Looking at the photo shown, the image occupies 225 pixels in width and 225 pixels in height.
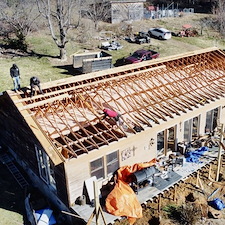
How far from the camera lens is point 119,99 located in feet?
61.9

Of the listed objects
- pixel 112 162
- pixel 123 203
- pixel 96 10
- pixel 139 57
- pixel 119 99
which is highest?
pixel 96 10

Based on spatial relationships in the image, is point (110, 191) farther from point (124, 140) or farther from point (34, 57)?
point (34, 57)

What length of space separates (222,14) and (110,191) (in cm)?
4783

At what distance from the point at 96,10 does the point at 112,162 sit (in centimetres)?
4241

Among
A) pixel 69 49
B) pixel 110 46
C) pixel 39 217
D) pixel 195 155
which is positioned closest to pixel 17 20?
pixel 69 49

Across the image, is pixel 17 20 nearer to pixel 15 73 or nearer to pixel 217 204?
pixel 15 73

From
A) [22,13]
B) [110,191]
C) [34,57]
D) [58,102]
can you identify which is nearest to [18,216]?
[110,191]

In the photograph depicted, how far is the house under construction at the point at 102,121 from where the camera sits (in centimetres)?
1473

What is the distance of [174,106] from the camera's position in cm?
1856

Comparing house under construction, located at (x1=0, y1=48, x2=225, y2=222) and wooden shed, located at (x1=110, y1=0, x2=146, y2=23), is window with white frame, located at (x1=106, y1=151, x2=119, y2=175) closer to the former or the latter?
house under construction, located at (x1=0, y1=48, x2=225, y2=222)

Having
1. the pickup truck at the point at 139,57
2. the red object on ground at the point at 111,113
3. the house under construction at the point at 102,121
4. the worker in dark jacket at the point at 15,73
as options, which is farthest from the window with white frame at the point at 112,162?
the pickup truck at the point at 139,57

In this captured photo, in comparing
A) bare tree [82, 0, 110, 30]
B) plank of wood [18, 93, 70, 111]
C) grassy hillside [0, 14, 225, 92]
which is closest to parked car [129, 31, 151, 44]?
grassy hillside [0, 14, 225, 92]

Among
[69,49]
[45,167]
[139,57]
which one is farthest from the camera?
[69,49]

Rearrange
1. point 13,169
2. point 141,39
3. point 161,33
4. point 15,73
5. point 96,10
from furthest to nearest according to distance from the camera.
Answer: point 96,10
point 161,33
point 141,39
point 13,169
point 15,73
